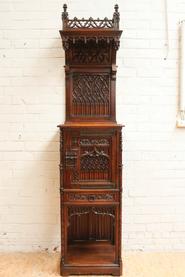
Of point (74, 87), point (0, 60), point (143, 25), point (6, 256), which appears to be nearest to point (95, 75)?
point (74, 87)

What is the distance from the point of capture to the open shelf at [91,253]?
247 cm

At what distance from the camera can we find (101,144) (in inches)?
91.7

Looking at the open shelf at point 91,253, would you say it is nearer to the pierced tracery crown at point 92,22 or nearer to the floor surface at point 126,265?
the floor surface at point 126,265

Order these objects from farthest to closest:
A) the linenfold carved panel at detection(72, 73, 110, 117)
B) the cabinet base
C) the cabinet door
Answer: the linenfold carved panel at detection(72, 73, 110, 117)
the cabinet base
the cabinet door

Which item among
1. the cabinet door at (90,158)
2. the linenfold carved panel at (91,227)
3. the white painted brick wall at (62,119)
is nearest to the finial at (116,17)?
the white painted brick wall at (62,119)

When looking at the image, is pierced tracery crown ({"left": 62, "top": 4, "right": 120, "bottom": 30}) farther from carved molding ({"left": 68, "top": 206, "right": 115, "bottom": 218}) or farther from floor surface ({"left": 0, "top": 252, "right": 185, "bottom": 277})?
floor surface ({"left": 0, "top": 252, "right": 185, "bottom": 277})

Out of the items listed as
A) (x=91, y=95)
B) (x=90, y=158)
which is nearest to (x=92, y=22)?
(x=91, y=95)

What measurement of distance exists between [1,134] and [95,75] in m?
0.96

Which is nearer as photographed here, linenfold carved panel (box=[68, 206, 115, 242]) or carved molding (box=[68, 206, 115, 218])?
carved molding (box=[68, 206, 115, 218])

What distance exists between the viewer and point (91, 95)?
260 centimetres

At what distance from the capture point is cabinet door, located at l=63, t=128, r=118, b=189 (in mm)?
2311

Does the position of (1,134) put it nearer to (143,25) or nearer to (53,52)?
(53,52)

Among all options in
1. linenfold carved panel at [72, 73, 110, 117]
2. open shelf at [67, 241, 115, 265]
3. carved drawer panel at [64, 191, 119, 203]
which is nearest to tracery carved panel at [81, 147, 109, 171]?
carved drawer panel at [64, 191, 119, 203]

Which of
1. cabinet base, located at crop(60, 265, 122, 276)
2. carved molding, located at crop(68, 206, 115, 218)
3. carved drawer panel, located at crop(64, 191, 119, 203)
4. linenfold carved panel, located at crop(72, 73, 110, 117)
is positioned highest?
linenfold carved panel, located at crop(72, 73, 110, 117)
